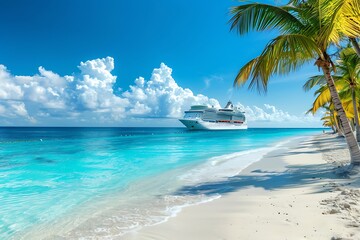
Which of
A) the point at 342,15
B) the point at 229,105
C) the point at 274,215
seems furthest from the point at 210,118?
the point at 274,215

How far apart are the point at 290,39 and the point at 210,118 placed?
249 ft

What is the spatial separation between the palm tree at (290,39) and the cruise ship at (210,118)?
71180 millimetres

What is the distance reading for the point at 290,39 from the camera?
272 inches

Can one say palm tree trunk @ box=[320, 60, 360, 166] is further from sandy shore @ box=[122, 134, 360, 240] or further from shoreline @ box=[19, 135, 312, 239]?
shoreline @ box=[19, 135, 312, 239]

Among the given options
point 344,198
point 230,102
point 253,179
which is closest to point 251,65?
point 253,179

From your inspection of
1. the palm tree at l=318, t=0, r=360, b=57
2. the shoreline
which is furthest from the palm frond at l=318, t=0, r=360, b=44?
the shoreline

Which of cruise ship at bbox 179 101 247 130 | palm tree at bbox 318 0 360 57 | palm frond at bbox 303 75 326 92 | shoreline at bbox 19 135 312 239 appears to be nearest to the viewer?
shoreline at bbox 19 135 312 239

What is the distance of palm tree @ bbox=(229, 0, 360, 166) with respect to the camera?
7066 millimetres

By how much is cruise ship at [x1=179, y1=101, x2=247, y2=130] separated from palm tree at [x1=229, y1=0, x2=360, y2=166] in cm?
7118

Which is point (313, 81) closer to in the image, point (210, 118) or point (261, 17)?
point (261, 17)

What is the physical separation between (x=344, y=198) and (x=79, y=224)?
5128 mm

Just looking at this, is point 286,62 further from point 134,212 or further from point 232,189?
point 134,212

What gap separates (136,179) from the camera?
9773 mm

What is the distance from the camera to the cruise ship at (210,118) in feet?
264
